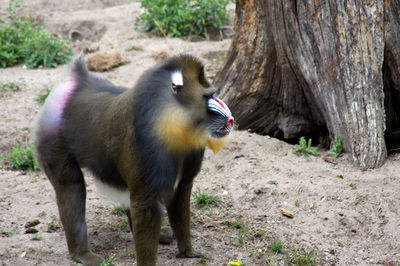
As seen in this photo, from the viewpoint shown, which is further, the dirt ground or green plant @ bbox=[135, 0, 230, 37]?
green plant @ bbox=[135, 0, 230, 37]

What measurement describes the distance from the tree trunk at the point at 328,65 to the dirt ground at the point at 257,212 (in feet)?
0.96

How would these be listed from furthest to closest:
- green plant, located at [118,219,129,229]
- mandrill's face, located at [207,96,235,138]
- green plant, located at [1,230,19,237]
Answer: green plant, located at [118,219,129,229]
green plant, located at [1,230,19,237]
mandrill's face, located at [207,96,235,138]

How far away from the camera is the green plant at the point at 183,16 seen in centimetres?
792

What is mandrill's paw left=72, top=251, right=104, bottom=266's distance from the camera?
3.46 m

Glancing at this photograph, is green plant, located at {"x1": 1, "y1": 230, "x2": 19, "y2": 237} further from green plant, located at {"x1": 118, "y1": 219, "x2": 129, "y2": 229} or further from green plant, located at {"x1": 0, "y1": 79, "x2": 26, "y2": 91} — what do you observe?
green plant, located at {"x1": 0, "y1": 79, "x2": 26, "y2": 91}

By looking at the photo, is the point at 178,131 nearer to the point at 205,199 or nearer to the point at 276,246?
the point at 276,246

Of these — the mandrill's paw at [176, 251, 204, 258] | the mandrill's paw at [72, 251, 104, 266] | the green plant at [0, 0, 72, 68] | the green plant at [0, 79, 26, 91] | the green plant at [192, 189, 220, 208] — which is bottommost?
the mandrill's paw at [176, 251, 204, 258]

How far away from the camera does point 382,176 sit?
4191 mm

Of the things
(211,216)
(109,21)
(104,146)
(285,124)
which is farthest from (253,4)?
(109,21)

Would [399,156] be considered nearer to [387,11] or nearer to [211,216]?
[387,11]

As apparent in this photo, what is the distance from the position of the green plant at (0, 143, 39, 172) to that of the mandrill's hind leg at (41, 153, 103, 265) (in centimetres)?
142

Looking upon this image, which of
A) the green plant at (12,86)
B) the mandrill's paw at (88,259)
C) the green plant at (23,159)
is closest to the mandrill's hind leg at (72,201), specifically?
the mandrill's paw at (88,259)

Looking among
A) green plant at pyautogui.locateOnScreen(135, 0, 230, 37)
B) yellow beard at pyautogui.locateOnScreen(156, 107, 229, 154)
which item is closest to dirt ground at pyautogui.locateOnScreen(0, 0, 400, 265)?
yellow beard at pyautogui.locateOnScreen(156, 107, 229, 154)

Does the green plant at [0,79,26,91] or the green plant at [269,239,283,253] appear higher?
the green plant at [0,79,26,91]
